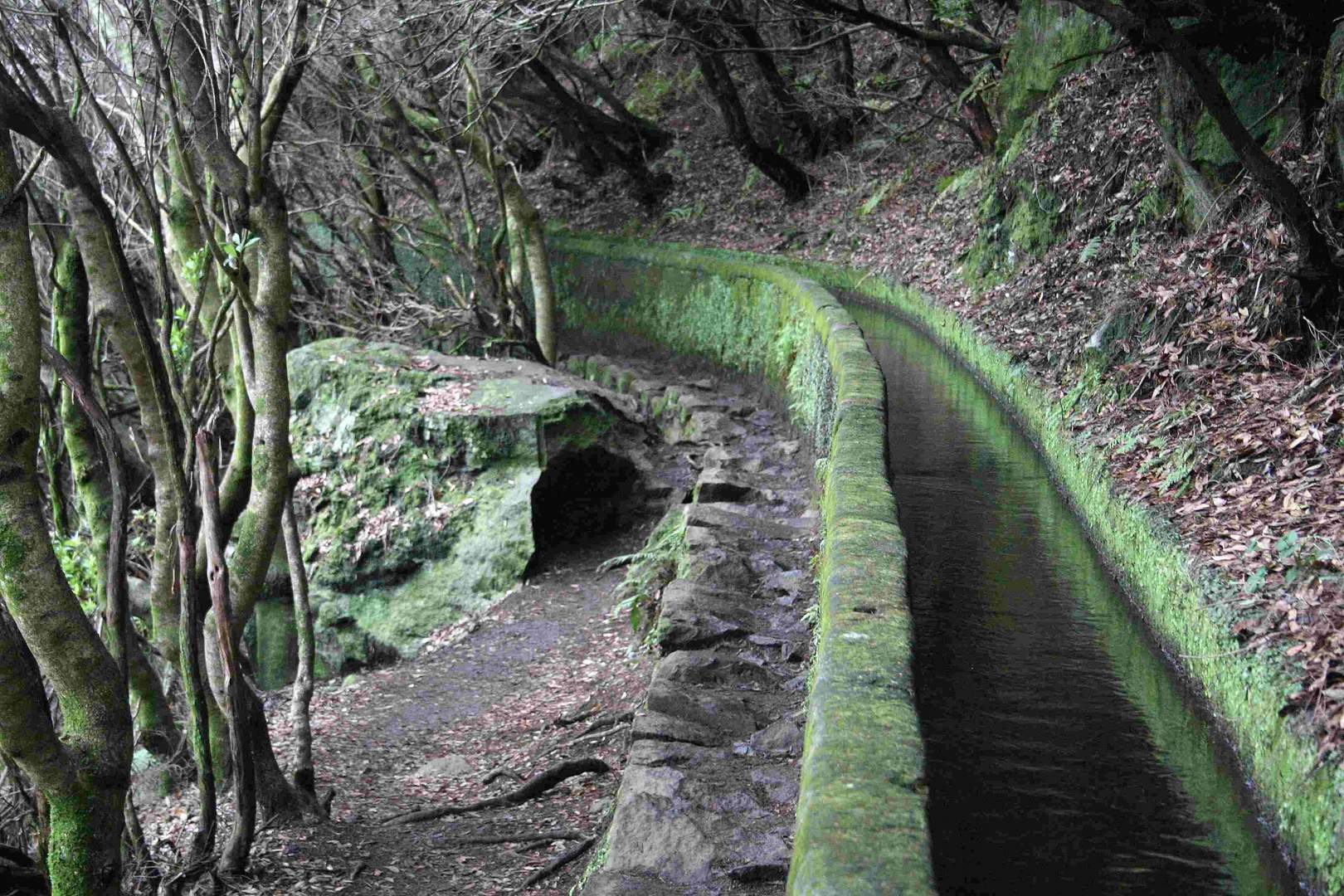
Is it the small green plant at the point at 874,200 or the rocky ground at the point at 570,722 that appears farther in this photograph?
the small green plant at the point at 874,200

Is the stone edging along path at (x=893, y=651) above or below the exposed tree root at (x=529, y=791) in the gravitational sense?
above

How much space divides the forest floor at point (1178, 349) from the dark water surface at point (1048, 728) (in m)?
0.60

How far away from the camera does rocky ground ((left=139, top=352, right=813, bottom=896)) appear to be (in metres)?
4.81

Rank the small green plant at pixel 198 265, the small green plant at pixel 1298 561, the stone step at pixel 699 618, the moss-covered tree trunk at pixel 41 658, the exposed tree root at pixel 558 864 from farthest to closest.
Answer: the small green plant at pixel 198 265 < the stone step at pixel 699 618 < the exposed tree root at pixel 558 864 < the small green plant at pixel 1298 561 < the moss-covered tree trunk at pixel 41 658

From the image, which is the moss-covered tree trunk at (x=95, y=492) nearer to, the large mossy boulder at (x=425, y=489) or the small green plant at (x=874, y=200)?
the large mossy boulder at (x=425, y=489)

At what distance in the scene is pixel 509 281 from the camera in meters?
14.8

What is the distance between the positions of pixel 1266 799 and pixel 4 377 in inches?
182

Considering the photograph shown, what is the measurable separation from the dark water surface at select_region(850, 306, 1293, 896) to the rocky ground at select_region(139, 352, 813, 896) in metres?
0.67

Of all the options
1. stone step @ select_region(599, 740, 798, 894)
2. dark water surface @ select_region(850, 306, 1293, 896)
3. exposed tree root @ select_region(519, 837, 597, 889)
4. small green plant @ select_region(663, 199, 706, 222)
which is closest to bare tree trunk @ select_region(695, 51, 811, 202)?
small green plant @ select_region(663, 199, 706, 222)

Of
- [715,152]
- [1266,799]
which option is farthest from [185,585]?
[715,152]

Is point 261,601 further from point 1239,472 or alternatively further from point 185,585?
point 1239,472

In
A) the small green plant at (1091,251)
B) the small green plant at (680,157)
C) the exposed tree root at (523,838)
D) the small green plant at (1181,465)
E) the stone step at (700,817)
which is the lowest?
the exposed tree root at (523,838)

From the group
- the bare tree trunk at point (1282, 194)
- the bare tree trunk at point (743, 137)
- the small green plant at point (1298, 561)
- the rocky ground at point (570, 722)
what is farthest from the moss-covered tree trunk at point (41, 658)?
the bare tree trunk at point (743, 137)

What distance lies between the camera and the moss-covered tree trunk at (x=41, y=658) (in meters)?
3.90
